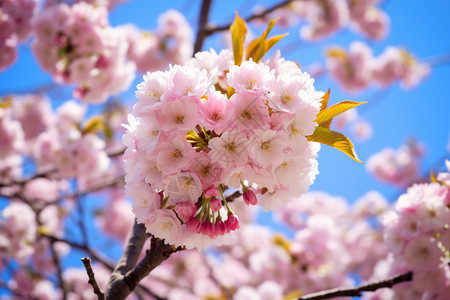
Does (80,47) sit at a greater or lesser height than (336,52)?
lesser

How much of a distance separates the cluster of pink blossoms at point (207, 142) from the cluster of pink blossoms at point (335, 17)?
3.98 metres

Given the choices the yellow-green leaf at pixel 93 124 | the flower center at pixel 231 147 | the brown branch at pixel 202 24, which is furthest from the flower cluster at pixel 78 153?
the flower center at pixel 231 147

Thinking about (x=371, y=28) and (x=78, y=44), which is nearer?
(x=78, y=44)

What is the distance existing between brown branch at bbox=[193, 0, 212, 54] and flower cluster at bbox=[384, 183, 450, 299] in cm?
135

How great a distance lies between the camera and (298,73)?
3.44 ft

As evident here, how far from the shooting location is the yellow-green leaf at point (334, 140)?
973 millimetres

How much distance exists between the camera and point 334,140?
0.99 meters

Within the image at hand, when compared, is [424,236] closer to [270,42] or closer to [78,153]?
[270,42]

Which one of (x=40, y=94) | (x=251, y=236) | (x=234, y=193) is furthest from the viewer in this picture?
(x=251, y=236)

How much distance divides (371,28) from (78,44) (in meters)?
5.64

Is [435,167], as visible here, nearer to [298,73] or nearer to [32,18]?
[298,73]

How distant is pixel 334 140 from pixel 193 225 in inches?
17.5

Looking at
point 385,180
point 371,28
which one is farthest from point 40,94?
point 385,180

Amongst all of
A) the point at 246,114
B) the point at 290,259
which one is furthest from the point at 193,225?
the point at 290,259
